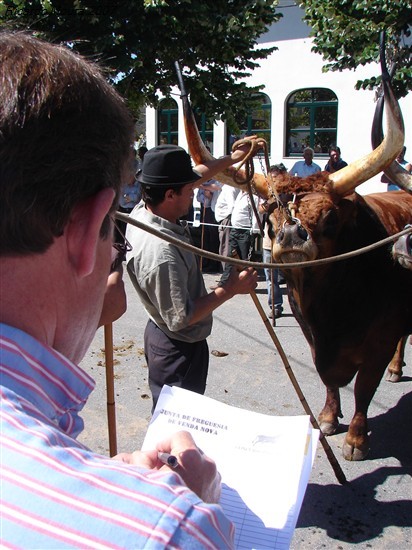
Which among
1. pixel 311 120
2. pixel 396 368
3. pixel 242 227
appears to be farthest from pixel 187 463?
pixel 311 120

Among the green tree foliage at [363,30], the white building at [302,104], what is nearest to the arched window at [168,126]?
the white building at [302,104]

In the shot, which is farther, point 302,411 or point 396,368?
point 396,368

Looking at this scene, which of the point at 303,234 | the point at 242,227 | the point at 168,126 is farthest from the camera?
the point at 168,126

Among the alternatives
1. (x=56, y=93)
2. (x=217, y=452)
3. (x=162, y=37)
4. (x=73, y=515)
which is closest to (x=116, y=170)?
(x=56, y=93)

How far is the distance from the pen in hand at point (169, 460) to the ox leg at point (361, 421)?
3.04 meters

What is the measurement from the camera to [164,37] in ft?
26.1

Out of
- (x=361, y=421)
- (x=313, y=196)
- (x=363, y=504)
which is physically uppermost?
(x=313, y=196)

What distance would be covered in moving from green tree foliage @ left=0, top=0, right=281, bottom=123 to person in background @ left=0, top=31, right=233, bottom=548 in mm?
6654

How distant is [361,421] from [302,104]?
12072 mm

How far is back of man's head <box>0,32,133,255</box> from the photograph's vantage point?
74 centimetres

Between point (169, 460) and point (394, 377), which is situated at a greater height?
point (169, 460)

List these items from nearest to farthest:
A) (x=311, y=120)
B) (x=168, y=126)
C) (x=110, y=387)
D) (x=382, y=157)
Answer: (x=110, y=387)
(x=382, y=157)
(x=311, y=120)
(x=168, y=126)

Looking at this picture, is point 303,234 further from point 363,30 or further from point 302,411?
point 363,30

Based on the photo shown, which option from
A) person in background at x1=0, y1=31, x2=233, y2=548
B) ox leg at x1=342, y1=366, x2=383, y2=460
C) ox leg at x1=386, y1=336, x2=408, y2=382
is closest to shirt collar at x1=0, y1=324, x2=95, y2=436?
person in background at x1=0, y1=31, x2=233, y2=548
